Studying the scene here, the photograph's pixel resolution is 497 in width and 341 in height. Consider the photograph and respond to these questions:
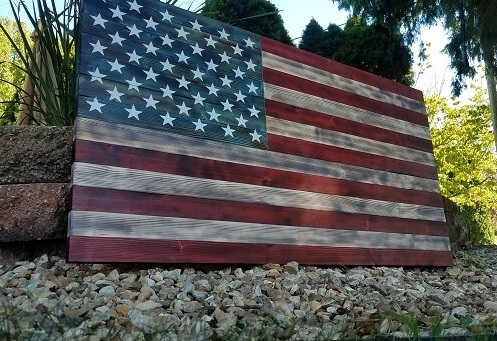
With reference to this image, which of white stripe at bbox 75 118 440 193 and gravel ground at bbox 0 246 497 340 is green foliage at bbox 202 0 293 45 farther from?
gravel ground at bbox 0 246 497 340

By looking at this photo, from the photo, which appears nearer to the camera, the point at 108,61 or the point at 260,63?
the point at 108,61

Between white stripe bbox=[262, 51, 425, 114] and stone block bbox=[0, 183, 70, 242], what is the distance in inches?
68.7

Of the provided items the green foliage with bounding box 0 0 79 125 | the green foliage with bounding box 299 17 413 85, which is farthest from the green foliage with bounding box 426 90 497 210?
the green foliage with bounding box 0 0 79 125

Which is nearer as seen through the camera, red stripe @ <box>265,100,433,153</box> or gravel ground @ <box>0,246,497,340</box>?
gravel ground @ <box>0,246,497,340</box>

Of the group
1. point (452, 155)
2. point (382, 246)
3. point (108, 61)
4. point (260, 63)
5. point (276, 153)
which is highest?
point (452, 155)

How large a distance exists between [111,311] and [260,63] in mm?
2154

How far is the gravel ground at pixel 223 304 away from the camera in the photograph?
5.54 feet

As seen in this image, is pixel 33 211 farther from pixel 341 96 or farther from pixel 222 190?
pixel 341 96

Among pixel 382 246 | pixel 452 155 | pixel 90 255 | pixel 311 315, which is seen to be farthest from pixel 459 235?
pixel 452 155

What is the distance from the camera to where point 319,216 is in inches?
135

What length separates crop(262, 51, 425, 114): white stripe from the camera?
3.66m

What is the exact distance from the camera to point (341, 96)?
13.1 feet

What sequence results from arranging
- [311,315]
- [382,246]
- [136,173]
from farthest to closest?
[382,246] < [136,173] < [311,315]

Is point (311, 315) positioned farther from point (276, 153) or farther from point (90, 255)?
point (276, 153)
